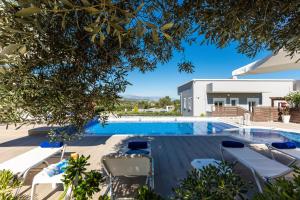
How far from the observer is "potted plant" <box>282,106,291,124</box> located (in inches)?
632

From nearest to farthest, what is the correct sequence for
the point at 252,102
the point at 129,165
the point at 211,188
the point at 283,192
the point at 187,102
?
the point at 283,192 → the point at 211,188 → the point at 129,165 → the point at 252,102 → the point at 187,102

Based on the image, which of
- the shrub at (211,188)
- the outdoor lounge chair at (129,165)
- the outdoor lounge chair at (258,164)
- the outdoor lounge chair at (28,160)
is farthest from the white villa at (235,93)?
the shrub at (211,188)

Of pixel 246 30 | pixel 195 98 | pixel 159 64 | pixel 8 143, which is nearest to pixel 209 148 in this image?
pixel 159 64

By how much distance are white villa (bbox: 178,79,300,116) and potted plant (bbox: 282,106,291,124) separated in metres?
6.12

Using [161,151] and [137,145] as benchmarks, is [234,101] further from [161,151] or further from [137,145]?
[137,145]

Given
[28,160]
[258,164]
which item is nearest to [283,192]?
[258,164]

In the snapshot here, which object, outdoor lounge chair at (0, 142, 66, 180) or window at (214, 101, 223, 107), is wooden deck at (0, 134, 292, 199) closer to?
outdoor lounge chair at (0, 142, 66, 180)

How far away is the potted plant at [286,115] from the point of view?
52.6ft

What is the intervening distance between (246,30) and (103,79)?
6.38ft

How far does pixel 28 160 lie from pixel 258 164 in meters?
5.38

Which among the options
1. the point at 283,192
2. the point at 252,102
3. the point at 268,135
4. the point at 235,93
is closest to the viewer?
the point at 283,192

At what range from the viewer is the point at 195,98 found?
24.2 metres

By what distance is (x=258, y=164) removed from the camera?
4.46m

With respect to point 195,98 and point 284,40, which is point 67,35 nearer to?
point 284,40
